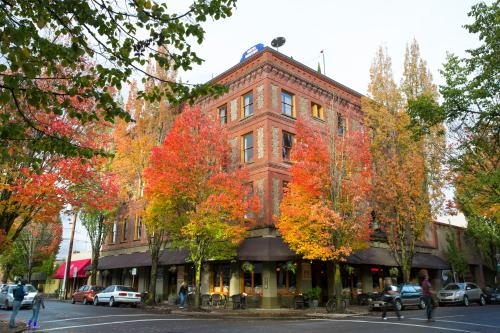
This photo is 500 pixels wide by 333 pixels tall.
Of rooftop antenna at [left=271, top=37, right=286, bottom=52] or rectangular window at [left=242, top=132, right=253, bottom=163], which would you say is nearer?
rectangular window at [left=242, top=132, right=253, bottom=163]

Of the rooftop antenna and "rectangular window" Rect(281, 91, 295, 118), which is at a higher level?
the rooftop antenna

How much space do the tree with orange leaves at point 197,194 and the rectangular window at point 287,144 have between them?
384cm

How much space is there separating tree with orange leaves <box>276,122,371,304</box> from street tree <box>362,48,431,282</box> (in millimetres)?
3098

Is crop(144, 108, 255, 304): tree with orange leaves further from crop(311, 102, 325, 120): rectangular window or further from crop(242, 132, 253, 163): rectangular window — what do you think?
crop(311, 102, 325, 120): rectangular window

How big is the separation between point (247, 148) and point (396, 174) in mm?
9750

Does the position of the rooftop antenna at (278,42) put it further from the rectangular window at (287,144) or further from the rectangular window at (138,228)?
the rectangular window at (138,228)

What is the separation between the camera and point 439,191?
26125 millimetres

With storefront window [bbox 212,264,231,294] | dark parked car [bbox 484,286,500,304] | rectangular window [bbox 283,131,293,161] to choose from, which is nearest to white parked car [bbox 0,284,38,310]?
storefront window [bbox 212,264,231,294]

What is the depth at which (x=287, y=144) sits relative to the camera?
27516 millimetres

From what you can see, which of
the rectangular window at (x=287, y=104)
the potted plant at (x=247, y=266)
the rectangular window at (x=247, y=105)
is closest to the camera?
the potted plant at (x=247, y=266)

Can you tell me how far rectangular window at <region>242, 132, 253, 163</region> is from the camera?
2744 cm

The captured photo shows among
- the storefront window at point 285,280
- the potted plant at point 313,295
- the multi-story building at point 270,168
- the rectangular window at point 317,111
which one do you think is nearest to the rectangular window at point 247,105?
the multi-story building at point 270,168

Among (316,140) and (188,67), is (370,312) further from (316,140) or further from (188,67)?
(188,67)

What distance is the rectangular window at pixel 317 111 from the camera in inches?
1174
